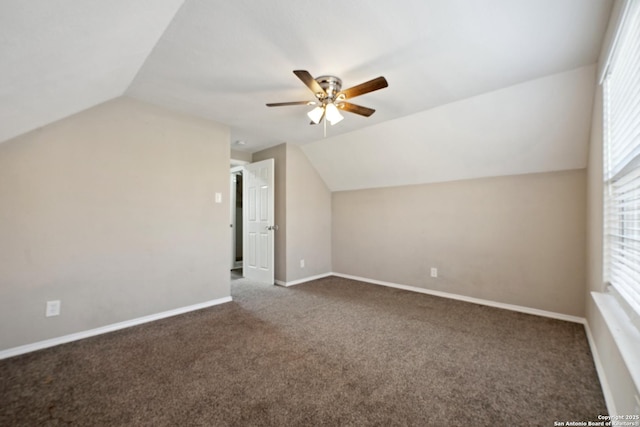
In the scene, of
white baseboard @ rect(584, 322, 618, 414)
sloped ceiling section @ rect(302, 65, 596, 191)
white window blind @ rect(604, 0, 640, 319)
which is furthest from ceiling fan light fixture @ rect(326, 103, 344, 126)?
white baseboard @ rect(584, 322, 618, 414)

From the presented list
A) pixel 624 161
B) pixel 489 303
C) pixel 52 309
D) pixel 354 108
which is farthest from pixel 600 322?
pixel 52 309

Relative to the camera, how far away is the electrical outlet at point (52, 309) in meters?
2.25

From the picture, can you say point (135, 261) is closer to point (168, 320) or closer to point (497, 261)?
point (168, 320)

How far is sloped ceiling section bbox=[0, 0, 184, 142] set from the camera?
→ 1132 millimetres

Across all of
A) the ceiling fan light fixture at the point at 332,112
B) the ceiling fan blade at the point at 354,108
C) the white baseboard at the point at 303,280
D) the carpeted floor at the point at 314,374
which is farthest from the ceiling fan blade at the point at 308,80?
the white baseboard at the point at 303,280

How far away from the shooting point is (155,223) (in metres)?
2.84

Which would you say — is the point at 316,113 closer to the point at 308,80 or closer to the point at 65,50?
the point at 308,80

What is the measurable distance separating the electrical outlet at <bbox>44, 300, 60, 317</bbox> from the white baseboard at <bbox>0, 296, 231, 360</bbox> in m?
0.21

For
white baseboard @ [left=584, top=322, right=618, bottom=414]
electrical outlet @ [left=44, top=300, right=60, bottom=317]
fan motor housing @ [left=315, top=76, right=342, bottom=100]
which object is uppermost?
fan motor housing @ [left=315, top=76, right=342, bottom=100]

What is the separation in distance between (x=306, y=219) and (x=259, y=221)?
2.65 ft

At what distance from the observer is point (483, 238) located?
10.9ft

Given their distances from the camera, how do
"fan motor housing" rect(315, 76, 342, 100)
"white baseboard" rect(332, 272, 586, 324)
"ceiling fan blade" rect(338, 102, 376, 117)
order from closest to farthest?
"fan motor housing" rect(315, 76, 342, 100), "ceiling fan blade" rect(338, 102, 376, 117), "white baseboard" rect(332, 272, 586, 324)

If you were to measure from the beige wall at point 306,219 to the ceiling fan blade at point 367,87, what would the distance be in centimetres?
224

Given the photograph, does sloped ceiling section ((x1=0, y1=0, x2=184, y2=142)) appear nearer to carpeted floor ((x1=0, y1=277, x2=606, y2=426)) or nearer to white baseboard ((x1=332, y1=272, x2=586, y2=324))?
carpeted floor ((x1=0, y1=277, x2=606, y2=426))
